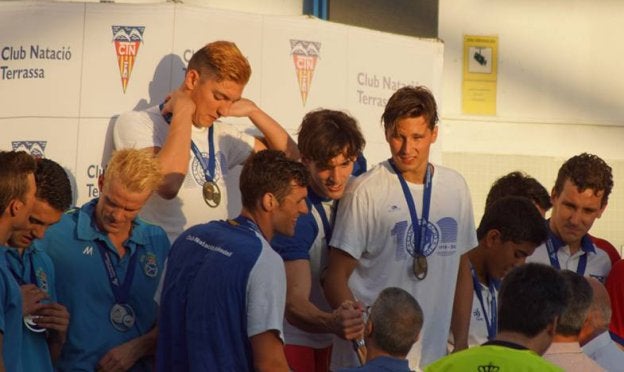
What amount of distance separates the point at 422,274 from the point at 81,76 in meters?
2.32

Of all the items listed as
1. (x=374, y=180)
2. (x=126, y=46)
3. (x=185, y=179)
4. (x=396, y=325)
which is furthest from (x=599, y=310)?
(x=126, y=46)

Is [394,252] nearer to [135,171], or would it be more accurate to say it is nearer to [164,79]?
[135,171]

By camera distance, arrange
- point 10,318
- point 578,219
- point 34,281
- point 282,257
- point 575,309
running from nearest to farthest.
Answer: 1. point 10,318
2. point 575,309
3. point 34,281
4. point 282,257
5. point 578,219

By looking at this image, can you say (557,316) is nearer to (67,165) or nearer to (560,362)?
(560,362)

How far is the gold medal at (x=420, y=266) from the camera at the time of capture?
18.6ft

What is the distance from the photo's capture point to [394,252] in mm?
5699

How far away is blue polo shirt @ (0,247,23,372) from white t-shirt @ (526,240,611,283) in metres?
2.91

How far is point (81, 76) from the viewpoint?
271 inches

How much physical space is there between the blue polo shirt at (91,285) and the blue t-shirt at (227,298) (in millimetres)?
716

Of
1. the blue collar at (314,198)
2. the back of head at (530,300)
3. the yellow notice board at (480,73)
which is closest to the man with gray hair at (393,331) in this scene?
the back of head at (530,300)

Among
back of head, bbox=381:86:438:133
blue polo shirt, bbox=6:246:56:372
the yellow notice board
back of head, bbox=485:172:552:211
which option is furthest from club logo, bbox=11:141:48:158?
the yellow notice board

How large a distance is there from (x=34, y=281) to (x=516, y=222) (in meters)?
2.33

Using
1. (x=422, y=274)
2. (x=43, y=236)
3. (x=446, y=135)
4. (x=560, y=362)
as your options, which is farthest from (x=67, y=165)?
(x=446, y=135)

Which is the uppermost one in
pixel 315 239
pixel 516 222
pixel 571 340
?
pixel 516 222
